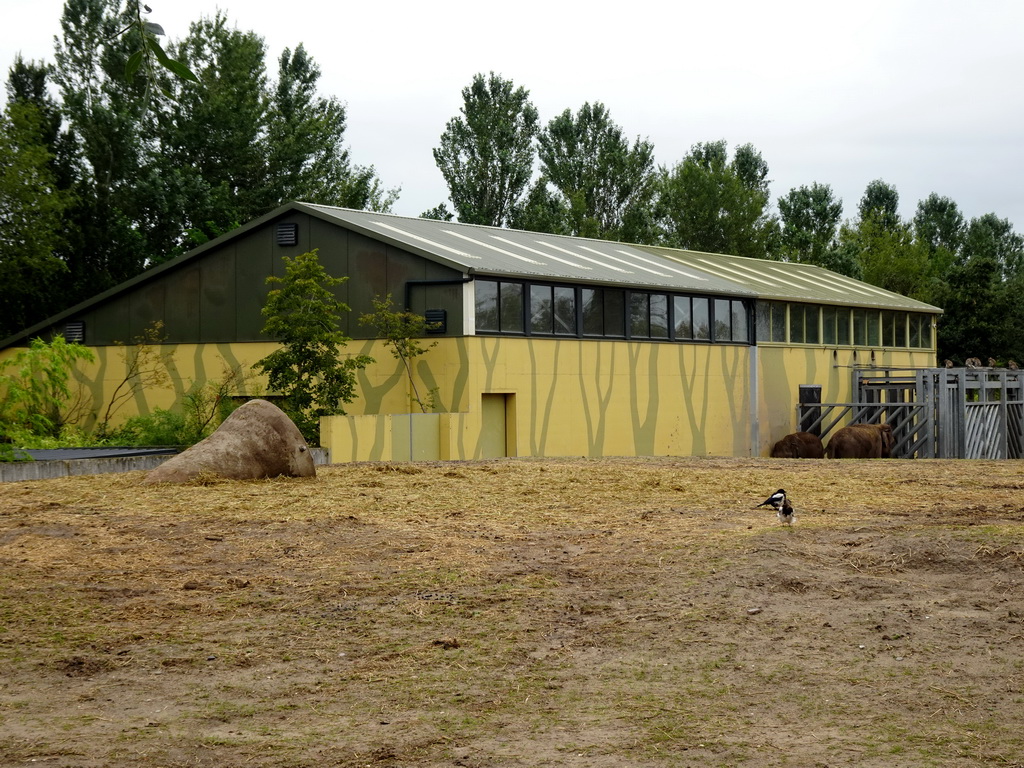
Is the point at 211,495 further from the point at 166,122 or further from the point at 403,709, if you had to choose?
the point at 166,122

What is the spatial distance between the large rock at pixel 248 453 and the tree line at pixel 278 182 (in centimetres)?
1502

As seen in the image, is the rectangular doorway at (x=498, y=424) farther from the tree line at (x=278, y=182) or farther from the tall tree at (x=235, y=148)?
the tall tree at (x=235, y=148)

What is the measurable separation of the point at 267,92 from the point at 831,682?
5346cm

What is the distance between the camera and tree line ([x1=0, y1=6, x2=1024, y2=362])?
42.9 metres

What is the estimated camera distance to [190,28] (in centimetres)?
5450

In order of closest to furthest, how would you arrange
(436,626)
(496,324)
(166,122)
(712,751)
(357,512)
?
(712,751) < (436,626) < (357,512) < (496,324) < (166,122)

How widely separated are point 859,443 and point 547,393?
10.7 meters

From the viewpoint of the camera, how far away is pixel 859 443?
36.0 meters

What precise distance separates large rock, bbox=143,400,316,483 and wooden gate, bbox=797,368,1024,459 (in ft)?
82.0

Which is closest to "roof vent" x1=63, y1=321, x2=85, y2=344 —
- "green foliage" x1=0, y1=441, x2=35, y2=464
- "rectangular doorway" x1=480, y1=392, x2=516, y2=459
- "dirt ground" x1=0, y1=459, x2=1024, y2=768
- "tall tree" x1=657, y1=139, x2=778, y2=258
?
"rectangular doorway" x1=480, y1=392, x2=516, y2=459

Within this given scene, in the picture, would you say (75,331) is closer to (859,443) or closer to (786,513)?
(859,443)

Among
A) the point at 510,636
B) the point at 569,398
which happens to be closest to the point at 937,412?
the point at 569,398

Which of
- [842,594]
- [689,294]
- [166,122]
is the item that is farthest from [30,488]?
[166,122]

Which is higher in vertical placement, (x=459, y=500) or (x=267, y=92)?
(x=267, y=92)
